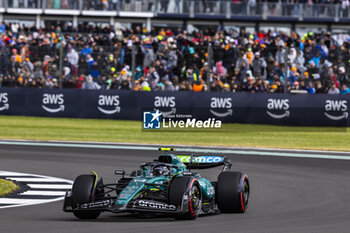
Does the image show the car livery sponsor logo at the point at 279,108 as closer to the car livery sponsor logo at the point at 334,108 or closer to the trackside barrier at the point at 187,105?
the trackside barrier at the point at 187,105

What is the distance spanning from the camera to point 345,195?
12.7m

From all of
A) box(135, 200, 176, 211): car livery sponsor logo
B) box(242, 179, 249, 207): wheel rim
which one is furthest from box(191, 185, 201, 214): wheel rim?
box(242, 179, 249, 207): wheel rim

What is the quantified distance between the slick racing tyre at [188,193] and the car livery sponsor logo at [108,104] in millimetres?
20104

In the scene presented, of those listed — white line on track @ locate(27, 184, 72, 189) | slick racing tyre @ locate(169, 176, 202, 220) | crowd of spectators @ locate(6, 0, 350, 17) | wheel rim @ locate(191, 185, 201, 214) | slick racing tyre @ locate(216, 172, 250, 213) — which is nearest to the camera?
slick racing tyre @ locate(169, 176, 202, 220)

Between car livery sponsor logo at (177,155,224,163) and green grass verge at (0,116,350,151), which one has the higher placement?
car livery sponsor logo at (177,155,224,163)

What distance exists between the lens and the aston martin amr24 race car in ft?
30.3

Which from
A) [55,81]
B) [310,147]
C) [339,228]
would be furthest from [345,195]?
[55,81]

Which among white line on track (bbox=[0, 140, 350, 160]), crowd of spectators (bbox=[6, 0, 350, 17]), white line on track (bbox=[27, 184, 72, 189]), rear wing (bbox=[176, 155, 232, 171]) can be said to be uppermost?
crowd of spectators (bbox=[6, 0, 350, 17])

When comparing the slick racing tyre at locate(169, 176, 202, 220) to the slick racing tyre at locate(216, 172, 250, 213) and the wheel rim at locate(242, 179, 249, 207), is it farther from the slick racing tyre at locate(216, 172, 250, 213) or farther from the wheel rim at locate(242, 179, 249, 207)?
the wheel rim at locate(242, 179, 249, 207)

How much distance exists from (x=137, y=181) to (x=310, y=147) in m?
13.9

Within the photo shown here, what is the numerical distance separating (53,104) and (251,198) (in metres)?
18.9

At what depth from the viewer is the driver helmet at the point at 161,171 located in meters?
9.99

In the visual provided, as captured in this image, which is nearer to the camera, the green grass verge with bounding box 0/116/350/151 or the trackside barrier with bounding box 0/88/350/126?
the green grass verge with bounding box 0/116/350/151

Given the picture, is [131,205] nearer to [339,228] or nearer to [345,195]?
[339,228]
